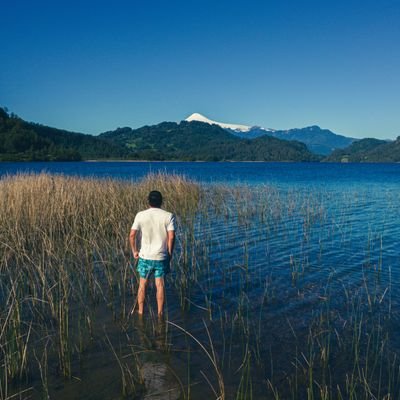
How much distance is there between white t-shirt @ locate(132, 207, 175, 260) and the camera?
18.5 feet

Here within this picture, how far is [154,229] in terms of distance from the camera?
5.67 meters

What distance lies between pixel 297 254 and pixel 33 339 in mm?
7527

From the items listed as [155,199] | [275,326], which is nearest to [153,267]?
[155,199]

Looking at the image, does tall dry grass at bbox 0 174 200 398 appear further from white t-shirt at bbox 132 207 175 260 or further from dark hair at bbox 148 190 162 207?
dark hair at bbox 148 190 162 207

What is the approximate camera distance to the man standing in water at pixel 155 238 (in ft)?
18.5

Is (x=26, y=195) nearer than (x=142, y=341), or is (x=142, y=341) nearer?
(x=142, y=341)

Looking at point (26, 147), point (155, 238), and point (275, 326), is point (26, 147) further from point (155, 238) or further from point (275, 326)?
point (275, 326)

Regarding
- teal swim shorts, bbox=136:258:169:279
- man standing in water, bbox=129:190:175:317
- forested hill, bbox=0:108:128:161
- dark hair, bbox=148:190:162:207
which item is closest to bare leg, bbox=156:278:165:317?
man standing in water, bbox=129:190:175:317

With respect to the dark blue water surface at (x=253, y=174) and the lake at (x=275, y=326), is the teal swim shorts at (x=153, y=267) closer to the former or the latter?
the lake at (x=275, y=326)

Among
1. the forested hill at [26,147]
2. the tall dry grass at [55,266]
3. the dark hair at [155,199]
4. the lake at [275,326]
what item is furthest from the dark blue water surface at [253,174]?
the forested hill at [26,147]

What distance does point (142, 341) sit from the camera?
5.33 m

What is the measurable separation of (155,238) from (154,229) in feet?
0.50

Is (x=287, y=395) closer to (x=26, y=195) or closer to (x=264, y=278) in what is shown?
(x=264, y=278)

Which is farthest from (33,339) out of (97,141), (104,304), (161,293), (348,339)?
(97,141)
